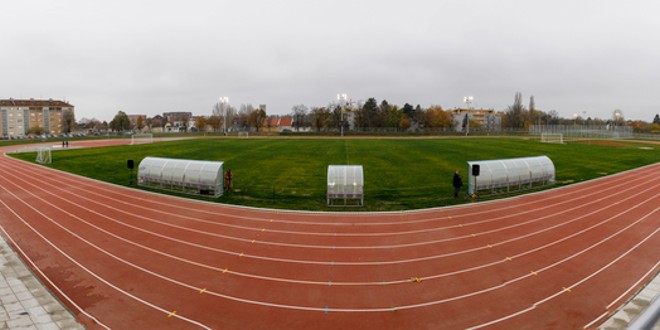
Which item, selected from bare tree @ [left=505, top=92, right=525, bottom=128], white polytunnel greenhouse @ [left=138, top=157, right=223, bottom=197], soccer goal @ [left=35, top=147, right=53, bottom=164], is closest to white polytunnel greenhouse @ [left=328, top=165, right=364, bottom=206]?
white polytunnel greenhouse @ [left=138, top=157, right=223, bottom=197]

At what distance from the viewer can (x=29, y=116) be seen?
12556cm

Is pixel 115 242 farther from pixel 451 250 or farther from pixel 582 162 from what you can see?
pixel 582 162

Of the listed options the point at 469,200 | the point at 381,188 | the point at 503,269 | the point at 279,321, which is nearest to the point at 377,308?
the point at 279,321

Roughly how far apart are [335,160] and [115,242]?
24.1 metres

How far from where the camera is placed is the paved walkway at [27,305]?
8.45 meters

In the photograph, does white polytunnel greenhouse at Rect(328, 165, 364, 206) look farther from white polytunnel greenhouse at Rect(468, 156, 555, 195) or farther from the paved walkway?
the paved walkway

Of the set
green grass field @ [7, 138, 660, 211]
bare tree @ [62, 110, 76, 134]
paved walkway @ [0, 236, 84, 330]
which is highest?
bare tree @ [62, 110, 76, 134]

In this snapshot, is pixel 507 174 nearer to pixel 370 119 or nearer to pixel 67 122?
pixel 370 119

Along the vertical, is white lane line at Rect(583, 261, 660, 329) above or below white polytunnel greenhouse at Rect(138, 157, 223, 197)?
below

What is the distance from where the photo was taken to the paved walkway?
8.45 metres

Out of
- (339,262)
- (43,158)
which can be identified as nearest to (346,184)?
(339,262)

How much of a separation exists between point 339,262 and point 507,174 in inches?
599

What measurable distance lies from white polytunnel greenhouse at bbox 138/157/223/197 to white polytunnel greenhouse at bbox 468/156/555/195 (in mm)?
15415

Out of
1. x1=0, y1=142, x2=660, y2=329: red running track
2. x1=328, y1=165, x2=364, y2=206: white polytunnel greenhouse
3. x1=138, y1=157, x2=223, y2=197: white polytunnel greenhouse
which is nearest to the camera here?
x1=0, y1=142, x2=660, y2=329: red running track
